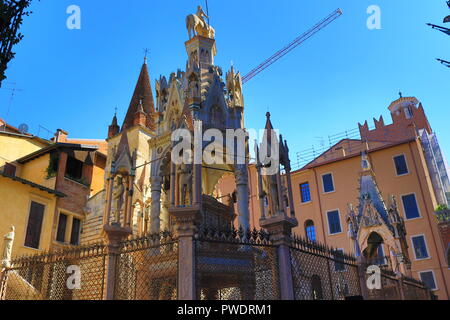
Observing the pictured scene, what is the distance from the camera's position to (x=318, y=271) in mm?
8812

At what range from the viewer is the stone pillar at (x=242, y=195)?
1141 centimetres

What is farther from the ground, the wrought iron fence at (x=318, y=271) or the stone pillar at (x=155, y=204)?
the stone pillar at (x=155, y=204)

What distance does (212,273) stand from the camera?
8156 millimetres

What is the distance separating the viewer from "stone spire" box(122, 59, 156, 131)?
3083 cm

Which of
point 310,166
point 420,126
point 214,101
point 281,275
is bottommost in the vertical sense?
point 281,275

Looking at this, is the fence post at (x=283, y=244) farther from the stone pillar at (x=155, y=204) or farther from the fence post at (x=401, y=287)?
the fence post at (x=401, y=287)

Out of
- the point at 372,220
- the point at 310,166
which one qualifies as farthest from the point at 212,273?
the point at 310,166

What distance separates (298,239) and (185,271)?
271cm

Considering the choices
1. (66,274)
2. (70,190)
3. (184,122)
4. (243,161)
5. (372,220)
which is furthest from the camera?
(70,190)

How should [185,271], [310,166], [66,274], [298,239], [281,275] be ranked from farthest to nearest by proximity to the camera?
1. [310,166]
2. [66,274]
3. [298,239]
4. [281,275]
5. [185,271]

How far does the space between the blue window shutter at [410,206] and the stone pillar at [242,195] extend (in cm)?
2120

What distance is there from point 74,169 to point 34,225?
541cm

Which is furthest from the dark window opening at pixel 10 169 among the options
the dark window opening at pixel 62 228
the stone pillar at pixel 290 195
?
the stone pillar at pixel 290 195

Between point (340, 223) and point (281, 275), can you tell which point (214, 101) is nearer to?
point (281, 275)
